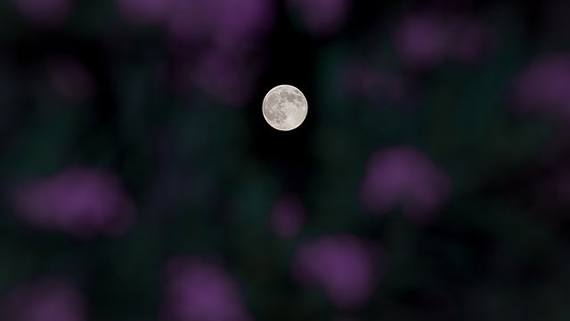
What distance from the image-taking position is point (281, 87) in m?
3.07

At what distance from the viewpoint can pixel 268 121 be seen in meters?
3.05

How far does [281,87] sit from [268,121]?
7cm
